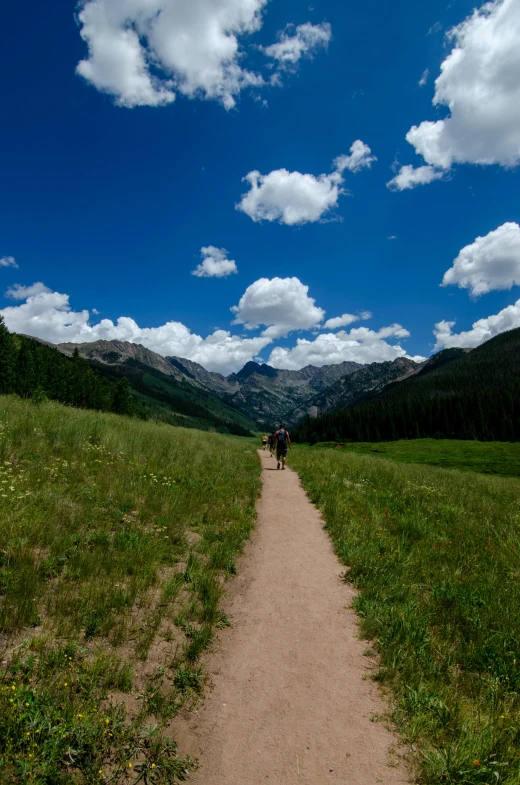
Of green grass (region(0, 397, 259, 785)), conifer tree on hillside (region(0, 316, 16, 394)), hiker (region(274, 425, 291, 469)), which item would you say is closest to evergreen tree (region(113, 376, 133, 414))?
conifer tree on hillside (region(0, 316, 16, 394))

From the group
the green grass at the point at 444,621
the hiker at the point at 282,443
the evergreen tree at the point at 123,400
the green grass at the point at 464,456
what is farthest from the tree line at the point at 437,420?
the green grass at the point at 444,621

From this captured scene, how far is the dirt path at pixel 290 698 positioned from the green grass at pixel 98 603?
1.25 ft

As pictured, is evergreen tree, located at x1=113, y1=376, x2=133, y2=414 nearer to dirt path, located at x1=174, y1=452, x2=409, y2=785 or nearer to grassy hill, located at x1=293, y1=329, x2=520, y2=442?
grassy hill, located at x1=293, y1=329, x2=520, y2=442

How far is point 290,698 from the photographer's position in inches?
184

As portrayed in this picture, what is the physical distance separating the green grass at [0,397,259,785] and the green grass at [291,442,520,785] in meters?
2.72

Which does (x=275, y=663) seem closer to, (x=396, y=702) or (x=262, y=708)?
(x=262, y=708)

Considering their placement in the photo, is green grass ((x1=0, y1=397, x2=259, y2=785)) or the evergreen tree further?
the evergreen tree

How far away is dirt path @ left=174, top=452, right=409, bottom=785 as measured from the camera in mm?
3771

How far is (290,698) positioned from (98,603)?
10.3ft

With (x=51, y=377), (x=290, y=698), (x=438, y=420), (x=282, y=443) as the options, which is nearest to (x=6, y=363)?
(x=51, y=377)

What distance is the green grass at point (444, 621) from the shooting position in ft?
13.0

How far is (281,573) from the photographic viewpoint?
8305mm

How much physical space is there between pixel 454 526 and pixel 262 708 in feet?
31.3

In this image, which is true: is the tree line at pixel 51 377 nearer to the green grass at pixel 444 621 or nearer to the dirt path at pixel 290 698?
the green grass at pixel 444 621
